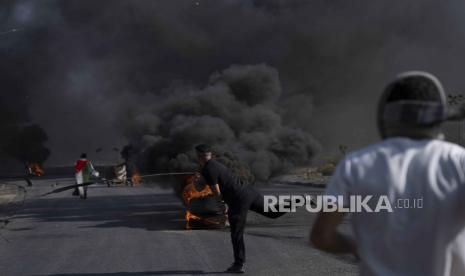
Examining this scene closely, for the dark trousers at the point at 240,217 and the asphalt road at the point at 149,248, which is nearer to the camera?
the dark trousers at the point at 240,217

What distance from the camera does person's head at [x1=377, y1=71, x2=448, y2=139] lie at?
2121mm

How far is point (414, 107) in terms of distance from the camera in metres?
2.12

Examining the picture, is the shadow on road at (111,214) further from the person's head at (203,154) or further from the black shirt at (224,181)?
the black shirt at (224,181)

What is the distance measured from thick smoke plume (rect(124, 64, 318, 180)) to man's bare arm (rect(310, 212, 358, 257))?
12667 mm

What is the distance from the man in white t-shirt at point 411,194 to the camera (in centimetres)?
205

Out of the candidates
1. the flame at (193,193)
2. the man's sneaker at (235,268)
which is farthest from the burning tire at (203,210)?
the man's sneaker at (235,268)

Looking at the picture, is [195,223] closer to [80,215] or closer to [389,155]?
[80,215]

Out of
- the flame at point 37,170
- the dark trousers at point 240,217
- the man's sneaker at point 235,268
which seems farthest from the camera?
the flame at point 37,170

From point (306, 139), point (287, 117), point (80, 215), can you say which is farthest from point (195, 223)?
point (287, 117)

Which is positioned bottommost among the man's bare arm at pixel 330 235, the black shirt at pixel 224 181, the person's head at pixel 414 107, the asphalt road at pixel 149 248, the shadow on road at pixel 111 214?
the shadow on road at pixel 111 214

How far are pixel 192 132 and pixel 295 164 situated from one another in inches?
138

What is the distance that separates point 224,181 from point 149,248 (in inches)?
98.2

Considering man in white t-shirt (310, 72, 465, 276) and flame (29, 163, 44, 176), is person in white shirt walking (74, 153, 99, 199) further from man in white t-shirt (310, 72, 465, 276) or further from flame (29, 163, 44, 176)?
flame (29, 163, 44, 176)

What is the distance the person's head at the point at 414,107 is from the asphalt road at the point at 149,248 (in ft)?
18.9
